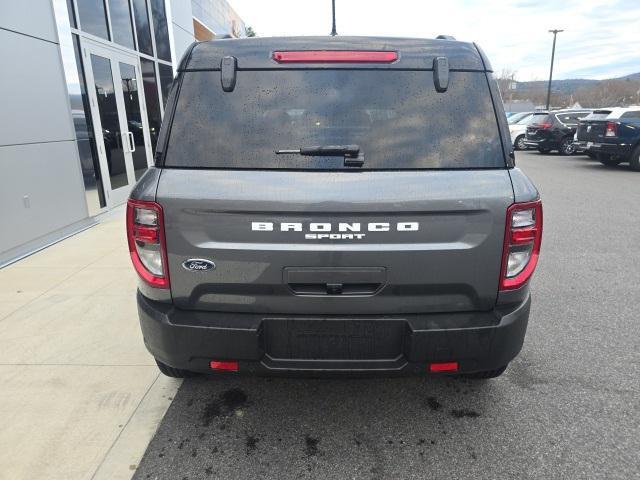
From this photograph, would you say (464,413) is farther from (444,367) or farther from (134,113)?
(134,113)

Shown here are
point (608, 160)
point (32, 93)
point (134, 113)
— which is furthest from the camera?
point (608, 160)

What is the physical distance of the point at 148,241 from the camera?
2.17 meters

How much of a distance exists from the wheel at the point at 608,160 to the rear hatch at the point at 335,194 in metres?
14.3

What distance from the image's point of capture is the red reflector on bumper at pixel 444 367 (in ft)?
7.28

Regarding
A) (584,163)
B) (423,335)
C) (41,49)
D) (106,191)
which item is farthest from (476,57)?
(584,163)

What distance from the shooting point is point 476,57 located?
2309mm

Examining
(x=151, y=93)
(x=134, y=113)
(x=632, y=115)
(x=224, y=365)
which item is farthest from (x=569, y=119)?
(x=224, y=365)

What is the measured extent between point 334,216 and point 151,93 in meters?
9.62

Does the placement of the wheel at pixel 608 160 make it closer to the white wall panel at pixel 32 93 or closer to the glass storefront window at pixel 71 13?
the glass storefront window at pixel 71 13

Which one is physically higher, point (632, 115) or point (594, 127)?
point (632, 115)

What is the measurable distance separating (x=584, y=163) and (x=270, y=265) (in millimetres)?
16902

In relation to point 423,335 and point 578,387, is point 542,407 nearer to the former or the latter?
point 578,387

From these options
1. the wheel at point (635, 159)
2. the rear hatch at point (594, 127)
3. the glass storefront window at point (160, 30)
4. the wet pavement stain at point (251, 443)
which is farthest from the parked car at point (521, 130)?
the wet pavement stain at point (251, 443)

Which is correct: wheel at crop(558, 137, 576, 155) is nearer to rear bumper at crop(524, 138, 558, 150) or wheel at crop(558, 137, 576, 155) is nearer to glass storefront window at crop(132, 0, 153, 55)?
rear bumper at crop(524, 138, 558, 150)
